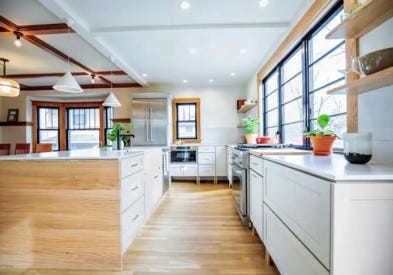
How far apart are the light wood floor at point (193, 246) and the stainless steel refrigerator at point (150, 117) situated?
2224 mm

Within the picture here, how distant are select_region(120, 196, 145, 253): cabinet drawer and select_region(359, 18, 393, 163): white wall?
6.26ft

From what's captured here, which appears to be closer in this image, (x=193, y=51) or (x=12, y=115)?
(x=193, y=51)

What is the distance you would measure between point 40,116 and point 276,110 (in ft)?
21.3

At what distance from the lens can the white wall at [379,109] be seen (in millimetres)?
1365

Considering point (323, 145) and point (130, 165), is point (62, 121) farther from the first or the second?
point (323, 145)

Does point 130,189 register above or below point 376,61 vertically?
below

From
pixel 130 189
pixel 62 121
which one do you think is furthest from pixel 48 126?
pixel 130 189

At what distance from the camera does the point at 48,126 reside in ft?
22.3

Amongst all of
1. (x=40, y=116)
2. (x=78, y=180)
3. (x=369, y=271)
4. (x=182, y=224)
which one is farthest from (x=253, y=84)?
(x=40, y=116)

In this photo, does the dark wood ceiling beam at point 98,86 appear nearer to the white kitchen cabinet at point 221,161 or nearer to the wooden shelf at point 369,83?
the white kitchen cabinet at point 221,161

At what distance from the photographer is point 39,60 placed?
4.48 m

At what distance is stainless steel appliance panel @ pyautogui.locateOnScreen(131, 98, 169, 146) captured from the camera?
216 inches

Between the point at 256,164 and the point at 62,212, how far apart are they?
70.1 inches

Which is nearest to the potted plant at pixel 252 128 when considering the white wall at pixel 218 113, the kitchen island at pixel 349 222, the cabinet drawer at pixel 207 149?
the cabinet drawer at pixel 207 149
